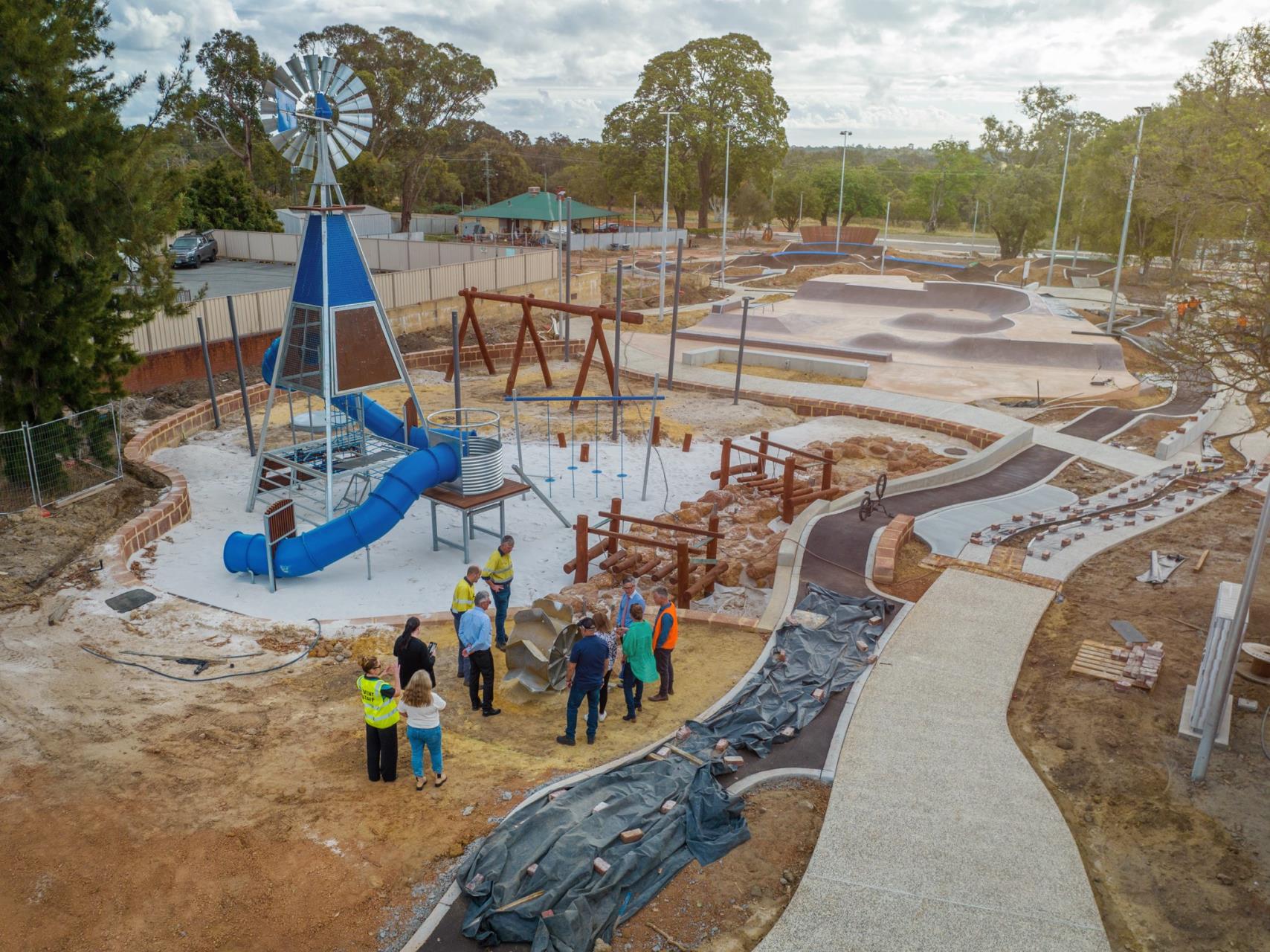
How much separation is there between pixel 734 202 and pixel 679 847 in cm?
7384

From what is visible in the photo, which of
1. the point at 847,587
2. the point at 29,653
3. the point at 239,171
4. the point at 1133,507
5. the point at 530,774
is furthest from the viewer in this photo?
Result: the point at 239,171

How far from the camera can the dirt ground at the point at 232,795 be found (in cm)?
654

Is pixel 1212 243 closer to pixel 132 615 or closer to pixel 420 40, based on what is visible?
pixel 132 615

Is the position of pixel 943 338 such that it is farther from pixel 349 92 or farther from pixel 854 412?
pixel 349 92

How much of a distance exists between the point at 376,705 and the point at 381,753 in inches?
20.5

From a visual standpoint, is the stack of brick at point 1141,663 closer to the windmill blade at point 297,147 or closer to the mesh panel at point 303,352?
the mesh panel at point 303,352

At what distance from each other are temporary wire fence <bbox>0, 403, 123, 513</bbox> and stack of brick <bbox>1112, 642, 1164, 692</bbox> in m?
15.1

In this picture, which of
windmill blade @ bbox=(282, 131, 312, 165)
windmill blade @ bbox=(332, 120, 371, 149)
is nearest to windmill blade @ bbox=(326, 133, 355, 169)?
windmill blade @ bbox=(332, 120, 371, 149)

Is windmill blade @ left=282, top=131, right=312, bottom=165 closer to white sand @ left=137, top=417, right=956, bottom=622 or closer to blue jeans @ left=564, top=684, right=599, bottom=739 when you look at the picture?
white sand @ left=137, top=417, right=956, bottom=622

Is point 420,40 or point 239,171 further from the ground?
point 420,40

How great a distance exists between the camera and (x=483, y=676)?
977cm

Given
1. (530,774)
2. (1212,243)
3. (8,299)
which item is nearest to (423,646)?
(530,774)

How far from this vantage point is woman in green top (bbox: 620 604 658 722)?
9.35 m

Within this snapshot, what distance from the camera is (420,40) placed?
5600 centimetres
